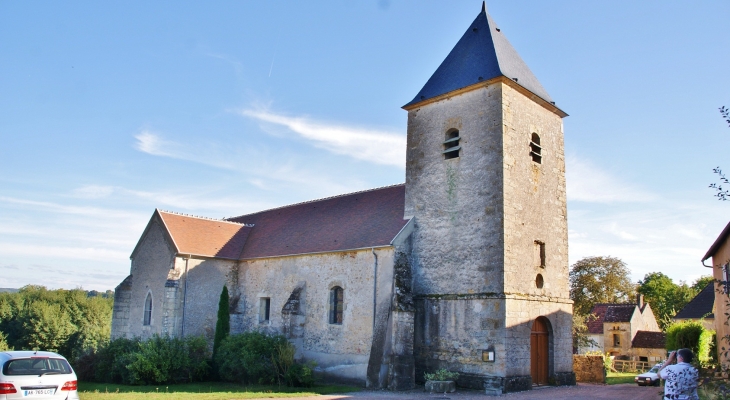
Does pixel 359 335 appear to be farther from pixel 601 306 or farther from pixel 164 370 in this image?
pixel 601 306

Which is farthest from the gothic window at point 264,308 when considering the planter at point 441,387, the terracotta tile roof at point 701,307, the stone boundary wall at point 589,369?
the terracotta tile roof at point 701,307

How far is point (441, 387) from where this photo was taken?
16828mm

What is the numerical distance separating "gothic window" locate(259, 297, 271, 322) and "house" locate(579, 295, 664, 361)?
91.3 ft

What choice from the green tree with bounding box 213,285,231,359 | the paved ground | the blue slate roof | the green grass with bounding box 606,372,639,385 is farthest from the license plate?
the green grass with bounding box 606,372,639,385

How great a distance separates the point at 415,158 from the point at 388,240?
11.2 ft

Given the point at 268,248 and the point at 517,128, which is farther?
the point at 268,248

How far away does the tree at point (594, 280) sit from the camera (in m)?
47.8

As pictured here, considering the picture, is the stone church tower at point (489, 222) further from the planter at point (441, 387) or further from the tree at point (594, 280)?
the tree at point (594, 280)

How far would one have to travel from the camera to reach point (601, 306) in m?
47.2

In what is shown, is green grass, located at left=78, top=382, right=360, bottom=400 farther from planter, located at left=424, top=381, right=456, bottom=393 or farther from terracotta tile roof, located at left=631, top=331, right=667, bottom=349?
terracotta tile roof, located at left=631, top=331, right=667, bottom=349

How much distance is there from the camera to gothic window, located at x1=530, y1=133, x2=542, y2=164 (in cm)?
2014

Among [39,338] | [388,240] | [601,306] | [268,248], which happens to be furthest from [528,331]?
[39,338]

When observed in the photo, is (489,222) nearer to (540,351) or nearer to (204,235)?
(540,351)

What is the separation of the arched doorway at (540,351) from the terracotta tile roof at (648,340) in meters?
28.3
